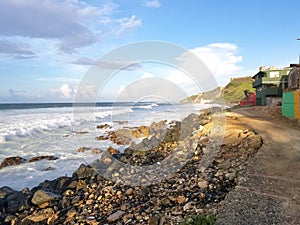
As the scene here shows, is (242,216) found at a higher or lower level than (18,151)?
higher

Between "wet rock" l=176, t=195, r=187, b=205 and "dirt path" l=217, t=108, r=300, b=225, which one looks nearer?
"dirt path" l=217, t=108, r=300, b=225

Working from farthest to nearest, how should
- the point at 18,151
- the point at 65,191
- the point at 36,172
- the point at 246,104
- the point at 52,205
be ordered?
the point at 246,104
the point at 18,151
the point at 36,172
the point at 65,191
the point at 52,205

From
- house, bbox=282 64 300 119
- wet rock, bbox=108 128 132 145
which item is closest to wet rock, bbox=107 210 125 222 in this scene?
wet rock, bbox=108 128 132 145

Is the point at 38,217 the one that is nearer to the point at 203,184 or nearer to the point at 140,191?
the point at 140,191

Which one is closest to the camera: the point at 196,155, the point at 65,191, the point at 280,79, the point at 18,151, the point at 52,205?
the point at 52,205

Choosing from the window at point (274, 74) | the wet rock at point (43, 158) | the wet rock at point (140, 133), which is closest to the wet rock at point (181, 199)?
the wet rock at point (43, 158)

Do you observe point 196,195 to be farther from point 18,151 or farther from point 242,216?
→ point 18,151

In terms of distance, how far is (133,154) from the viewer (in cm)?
1261

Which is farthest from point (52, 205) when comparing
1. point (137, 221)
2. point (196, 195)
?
point (196, 195)

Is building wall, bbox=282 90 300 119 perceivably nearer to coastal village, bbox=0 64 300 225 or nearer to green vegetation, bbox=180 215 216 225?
coastal village, bbox=0 64 300 225

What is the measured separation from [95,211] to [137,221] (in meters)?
1.51

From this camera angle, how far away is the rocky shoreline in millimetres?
5449

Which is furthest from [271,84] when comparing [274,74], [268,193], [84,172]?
[268,193]

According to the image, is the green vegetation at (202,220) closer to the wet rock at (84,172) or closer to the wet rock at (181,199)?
the wet rock at (181,199)
